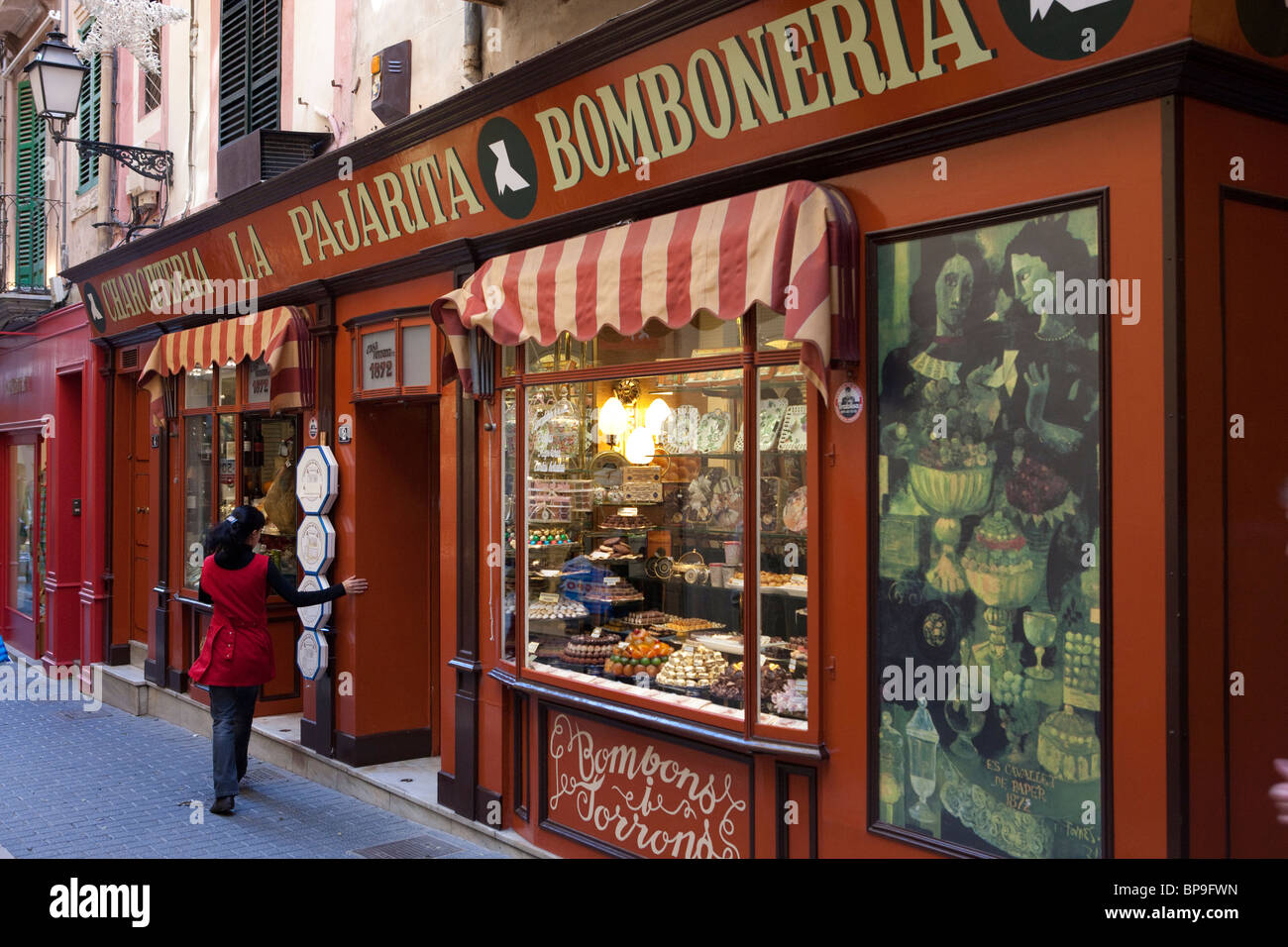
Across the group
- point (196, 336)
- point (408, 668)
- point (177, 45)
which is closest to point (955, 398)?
point (408, 668)

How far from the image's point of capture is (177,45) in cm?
1232

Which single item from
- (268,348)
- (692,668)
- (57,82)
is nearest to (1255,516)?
(692,668)

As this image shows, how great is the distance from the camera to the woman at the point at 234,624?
780cm

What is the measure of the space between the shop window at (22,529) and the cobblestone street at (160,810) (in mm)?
5232

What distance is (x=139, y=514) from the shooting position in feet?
43.0

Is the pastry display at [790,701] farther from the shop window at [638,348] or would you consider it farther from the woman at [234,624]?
the woman at [234,624]

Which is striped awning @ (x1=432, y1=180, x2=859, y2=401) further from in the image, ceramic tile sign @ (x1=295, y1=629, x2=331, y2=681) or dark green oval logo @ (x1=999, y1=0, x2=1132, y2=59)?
ceramic tile sign @ (x1=295, y1=629, x2=331, y2=681)

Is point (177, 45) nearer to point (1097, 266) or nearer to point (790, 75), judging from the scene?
point (790, 75)

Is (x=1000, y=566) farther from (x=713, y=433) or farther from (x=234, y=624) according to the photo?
(x=234, y=624)

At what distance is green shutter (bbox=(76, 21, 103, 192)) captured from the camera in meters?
14.4

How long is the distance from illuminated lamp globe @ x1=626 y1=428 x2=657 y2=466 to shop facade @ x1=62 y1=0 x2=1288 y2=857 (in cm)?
2

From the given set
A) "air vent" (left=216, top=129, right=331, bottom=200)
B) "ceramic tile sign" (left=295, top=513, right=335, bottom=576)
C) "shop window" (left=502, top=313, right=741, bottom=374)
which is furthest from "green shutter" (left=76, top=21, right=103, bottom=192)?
"shop window" (left=502, top=313, right=741, bottom=374)

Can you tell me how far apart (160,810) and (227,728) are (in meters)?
0.81

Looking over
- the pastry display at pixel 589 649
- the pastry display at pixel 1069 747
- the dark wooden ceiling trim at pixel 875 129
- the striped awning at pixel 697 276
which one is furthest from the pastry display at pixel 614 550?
the pastry display at pixel 1069 747
